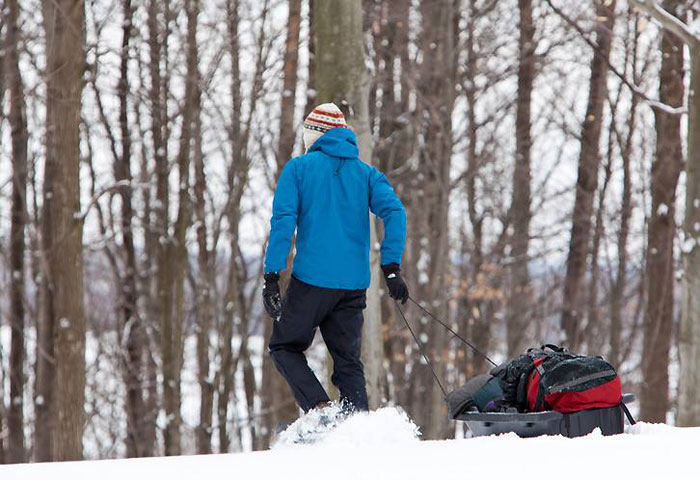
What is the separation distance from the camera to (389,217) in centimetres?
503

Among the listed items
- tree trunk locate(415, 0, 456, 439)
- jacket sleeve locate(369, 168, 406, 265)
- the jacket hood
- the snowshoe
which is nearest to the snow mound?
the snowshoe

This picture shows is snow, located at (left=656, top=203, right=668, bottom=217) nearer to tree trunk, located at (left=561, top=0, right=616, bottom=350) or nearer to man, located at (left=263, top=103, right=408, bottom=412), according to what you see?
tree trunk, located at (left=561, top=0, right=616, bottom=350)

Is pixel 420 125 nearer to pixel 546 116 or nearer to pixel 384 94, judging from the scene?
pixel 384 94

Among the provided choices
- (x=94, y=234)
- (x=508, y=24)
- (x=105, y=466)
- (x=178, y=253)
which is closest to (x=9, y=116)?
(x=178, y=253)

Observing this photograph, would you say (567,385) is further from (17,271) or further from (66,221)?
(17,271)

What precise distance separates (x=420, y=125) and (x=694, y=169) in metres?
8.29

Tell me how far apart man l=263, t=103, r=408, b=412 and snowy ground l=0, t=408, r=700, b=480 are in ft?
2.48

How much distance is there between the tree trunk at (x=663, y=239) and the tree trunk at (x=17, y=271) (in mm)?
9637

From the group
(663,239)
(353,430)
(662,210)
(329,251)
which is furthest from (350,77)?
(663,239)

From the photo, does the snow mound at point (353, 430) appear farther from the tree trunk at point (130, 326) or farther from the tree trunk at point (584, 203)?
the tree trunk at point (584, 203)

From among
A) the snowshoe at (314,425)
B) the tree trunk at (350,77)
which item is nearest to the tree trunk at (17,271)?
the tree trunk at (350,77)

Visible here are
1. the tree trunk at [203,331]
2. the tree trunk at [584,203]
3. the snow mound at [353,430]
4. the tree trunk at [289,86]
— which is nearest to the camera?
the snow mound at [353,430]

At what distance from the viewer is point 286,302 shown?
5.04 metres

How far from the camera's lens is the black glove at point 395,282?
498cm
